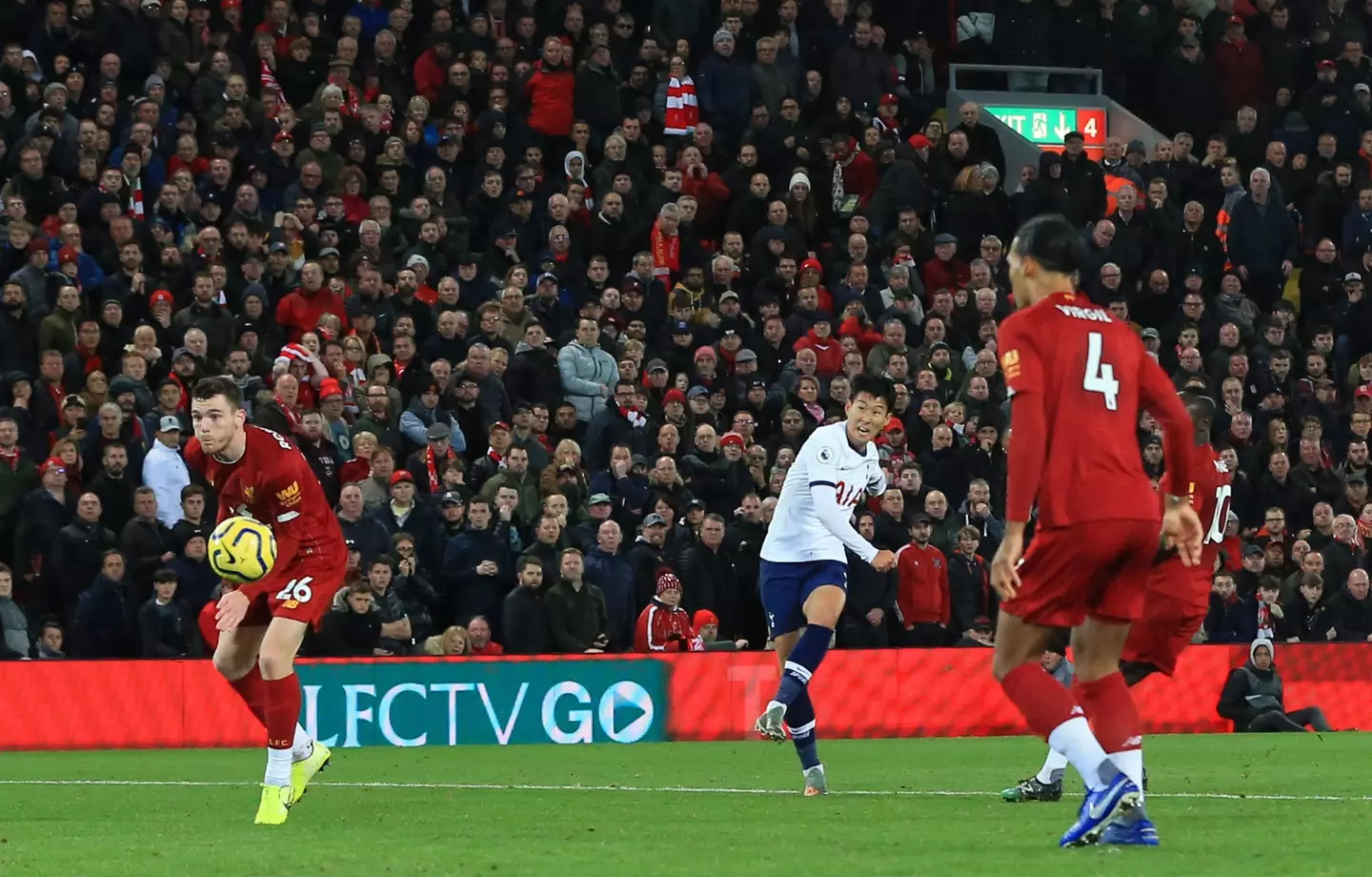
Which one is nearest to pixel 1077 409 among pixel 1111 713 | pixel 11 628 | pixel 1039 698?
pixel 1039 698

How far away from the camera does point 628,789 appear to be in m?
13.4

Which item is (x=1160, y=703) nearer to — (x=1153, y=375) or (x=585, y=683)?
(x=585, y=683)

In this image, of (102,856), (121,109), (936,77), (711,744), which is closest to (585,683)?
(711,744)

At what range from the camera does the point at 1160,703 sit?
866 inches

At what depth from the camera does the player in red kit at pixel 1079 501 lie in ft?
27.8

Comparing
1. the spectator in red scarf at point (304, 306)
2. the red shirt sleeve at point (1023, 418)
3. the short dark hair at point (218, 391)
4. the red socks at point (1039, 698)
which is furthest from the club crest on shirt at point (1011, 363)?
the spectator in red scarf at point (304, 306)

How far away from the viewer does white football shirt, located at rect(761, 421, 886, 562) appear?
511 inches

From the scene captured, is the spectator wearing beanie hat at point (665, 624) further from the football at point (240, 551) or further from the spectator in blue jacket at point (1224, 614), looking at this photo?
the football at point (240, 551)

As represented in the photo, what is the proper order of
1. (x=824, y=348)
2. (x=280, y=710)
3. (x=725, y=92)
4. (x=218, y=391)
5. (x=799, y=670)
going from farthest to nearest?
(x=725, y=92), (x=824, y=348), (x=799, y=670), (x=280, y=710), (x=218, y=391)

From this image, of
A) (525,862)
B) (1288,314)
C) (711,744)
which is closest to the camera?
(525,862)

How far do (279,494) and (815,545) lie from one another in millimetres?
3291

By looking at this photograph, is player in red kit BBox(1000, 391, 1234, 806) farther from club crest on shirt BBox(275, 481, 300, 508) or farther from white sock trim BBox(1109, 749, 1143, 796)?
club crest on shirt BBox(275, 481, 300, 508)

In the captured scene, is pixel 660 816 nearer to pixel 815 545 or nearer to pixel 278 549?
pixel 278 549

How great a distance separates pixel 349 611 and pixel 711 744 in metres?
3.38
